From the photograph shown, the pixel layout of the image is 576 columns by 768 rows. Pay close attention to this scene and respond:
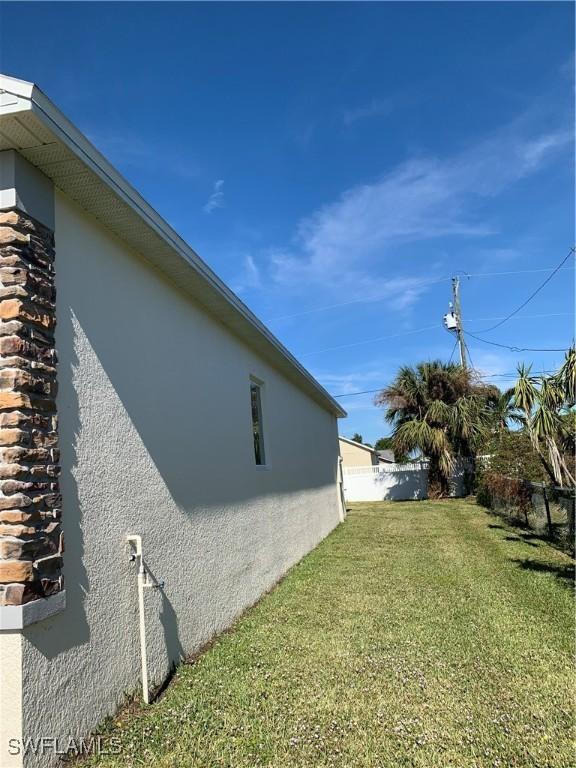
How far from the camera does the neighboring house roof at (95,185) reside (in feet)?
8.73

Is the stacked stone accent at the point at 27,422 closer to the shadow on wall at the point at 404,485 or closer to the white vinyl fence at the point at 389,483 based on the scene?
the white vinyl fence at the point at 389,483

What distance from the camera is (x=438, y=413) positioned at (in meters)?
20.3

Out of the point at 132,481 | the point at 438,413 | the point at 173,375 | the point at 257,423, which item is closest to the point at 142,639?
the point at 132,481

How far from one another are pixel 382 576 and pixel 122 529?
16.6ft

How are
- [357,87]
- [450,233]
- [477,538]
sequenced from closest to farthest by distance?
[357,87]
[477,538]
[450,233]

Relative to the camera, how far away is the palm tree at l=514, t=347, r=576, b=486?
20.7ft

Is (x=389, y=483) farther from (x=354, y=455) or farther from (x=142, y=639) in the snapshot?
(x=142, y=639)

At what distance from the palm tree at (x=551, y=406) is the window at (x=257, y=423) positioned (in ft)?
12.5

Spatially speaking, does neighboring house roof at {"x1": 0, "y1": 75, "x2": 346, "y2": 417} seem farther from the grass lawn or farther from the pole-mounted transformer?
the pole-mounted transformer

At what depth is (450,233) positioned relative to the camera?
14.9 m

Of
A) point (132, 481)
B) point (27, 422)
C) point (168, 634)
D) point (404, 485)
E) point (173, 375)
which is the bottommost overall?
point (404, 485)

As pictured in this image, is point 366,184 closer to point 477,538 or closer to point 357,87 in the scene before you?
point 357,87

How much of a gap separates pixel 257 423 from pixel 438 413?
1373 centimetres

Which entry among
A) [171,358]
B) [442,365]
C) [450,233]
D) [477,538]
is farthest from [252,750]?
[442,365]
